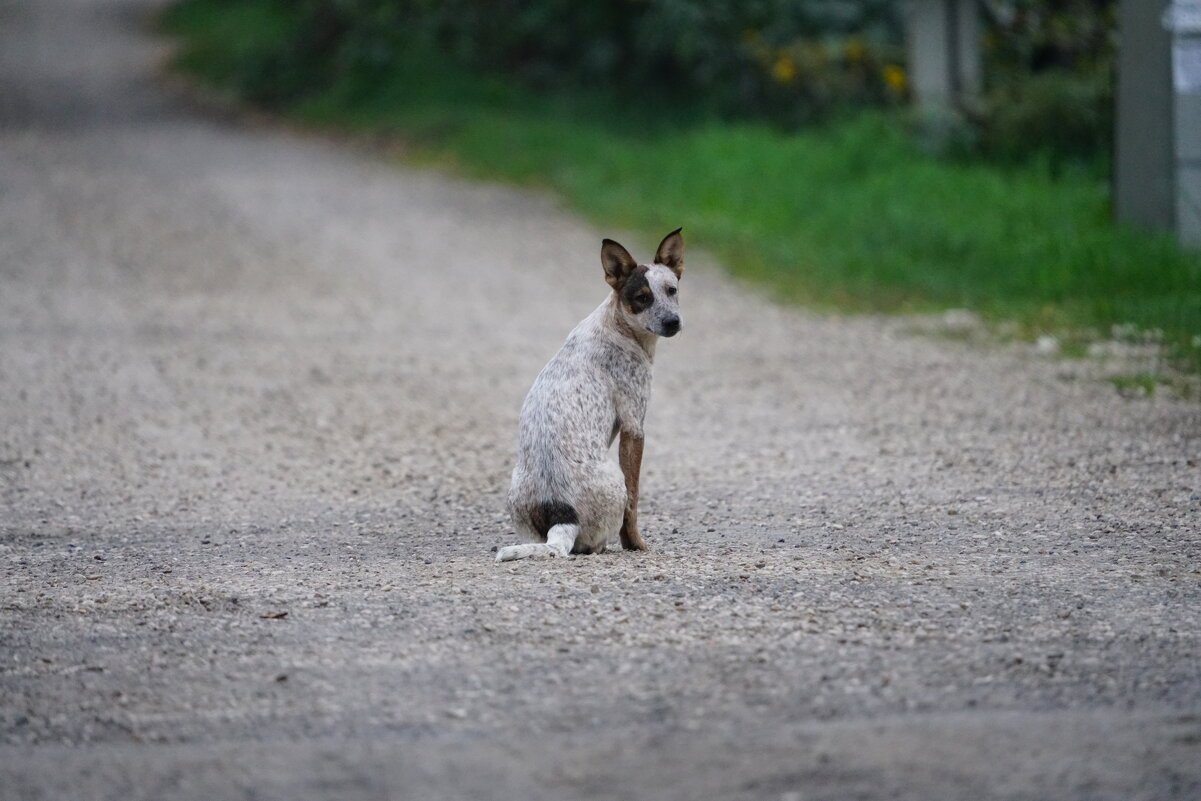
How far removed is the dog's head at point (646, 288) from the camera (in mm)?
6230

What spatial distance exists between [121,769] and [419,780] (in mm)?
789

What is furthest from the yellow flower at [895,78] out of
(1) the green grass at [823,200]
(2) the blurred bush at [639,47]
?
(1) the green grass at [823,200]

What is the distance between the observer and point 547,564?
583cm

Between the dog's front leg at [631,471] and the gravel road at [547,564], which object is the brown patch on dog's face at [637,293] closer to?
the dog's front leg at [631,471]

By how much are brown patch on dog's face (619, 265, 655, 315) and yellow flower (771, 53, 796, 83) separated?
1256cm

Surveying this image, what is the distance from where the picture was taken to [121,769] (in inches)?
162

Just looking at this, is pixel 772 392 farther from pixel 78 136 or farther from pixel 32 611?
pixel 78 136

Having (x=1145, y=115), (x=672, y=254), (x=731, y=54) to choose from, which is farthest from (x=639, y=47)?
(x=672, y=254)

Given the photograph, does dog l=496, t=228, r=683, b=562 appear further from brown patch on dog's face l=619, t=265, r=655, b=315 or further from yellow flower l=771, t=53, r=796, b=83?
yellow flower l=771, t=53, r=796, b=83

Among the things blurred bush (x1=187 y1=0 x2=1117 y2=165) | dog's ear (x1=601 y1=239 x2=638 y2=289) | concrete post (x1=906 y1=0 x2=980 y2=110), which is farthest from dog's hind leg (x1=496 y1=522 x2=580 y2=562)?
concrete post (x1=906 y1=0 x2=980 y2=110)

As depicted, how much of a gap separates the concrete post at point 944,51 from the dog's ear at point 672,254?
38.1 feet

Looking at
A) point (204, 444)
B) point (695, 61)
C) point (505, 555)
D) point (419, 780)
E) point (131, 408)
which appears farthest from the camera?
point (695, 61)

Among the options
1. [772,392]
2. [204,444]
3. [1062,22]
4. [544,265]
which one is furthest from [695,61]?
[204,444]

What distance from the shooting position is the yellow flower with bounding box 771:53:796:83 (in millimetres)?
18312
